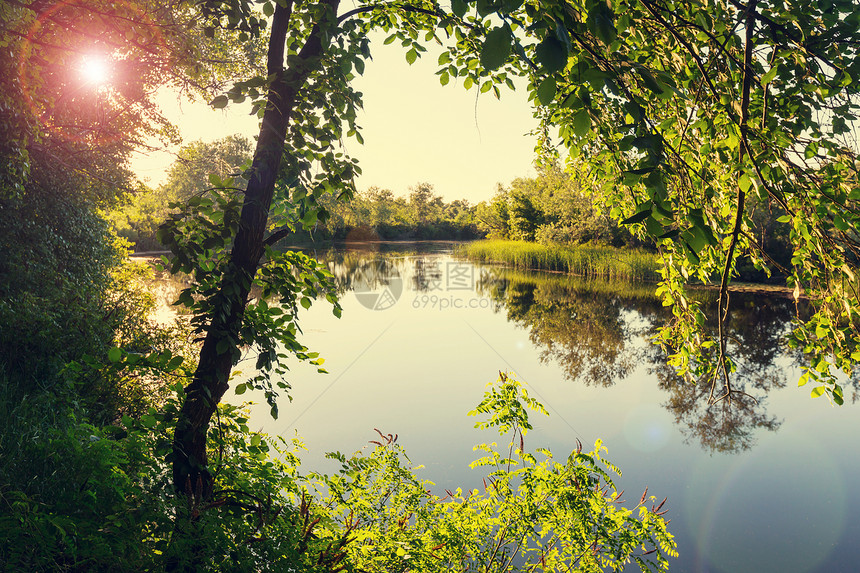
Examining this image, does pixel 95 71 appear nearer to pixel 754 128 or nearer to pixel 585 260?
pixel 754 128

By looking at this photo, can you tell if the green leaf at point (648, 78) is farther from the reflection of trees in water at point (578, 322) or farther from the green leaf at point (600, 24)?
the reflection of trees in water at point (578, 322)

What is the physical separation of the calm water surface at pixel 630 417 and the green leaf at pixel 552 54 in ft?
5.56

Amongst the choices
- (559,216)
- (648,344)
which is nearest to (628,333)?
(648,344)

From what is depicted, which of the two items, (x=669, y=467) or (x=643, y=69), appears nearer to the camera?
(x=643, y=69)

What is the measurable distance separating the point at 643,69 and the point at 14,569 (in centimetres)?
211

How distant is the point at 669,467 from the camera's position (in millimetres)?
5039

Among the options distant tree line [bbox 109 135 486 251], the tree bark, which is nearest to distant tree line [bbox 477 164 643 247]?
distant tree line [bbox 109 135 486 251]

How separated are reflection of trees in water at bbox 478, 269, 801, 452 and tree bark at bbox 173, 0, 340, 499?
3.12m

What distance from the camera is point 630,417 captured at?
6359 millimetres

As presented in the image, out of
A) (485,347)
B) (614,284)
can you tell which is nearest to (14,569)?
(485,347)

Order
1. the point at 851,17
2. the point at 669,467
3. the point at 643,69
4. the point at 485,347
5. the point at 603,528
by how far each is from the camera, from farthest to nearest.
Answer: the point at 485,347 → the point at 669,467 → the point at 603,528 → the point at 851,17 → the point at 643,69

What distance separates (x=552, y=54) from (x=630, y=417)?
6560 millimetres

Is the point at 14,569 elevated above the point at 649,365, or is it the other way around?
the point at 14,569

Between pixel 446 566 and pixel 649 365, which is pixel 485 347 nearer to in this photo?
pixel 649 365
